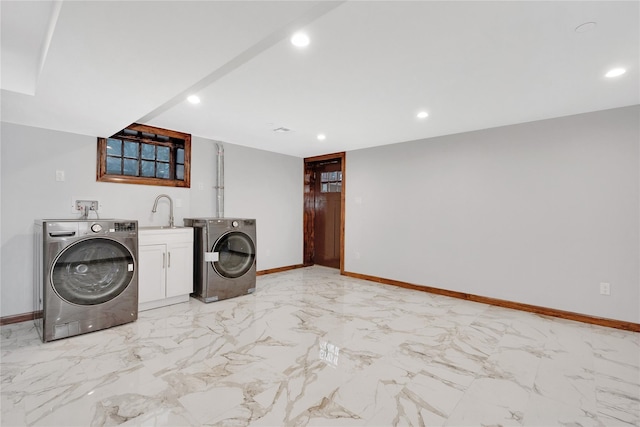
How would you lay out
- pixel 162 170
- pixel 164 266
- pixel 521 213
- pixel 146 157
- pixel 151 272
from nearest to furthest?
1. pixel 151 272
2. pixel 164 266
3. pixel 521 213
4. pixel 146 157
5. pixel 162 170

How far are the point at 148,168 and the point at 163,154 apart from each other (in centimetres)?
29

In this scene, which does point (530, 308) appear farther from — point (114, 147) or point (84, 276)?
point (114, 147)

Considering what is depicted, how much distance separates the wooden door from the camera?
5594mm

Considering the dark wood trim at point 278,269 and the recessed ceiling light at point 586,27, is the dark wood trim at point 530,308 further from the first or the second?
the recessed ceiling light at point 586,27

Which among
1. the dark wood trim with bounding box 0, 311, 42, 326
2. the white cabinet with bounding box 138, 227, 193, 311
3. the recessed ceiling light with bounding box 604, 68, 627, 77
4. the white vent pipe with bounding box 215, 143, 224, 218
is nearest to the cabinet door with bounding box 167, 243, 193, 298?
the white cabinet with bounding box 138, 227, 193, 311

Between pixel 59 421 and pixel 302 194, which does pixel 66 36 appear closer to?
pixel 59 421

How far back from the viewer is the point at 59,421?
5.10 feet

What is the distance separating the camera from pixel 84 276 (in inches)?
105

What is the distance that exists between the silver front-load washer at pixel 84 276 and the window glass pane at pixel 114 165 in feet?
3.21

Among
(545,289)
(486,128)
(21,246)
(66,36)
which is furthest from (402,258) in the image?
(21,246)

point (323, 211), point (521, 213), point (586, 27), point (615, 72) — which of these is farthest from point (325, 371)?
point (323, 211)

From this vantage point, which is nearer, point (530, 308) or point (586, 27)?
point (586, 27)

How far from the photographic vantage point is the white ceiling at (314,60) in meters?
1.42

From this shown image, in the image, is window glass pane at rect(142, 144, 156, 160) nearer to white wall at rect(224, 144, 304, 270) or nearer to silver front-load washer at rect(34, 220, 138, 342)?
white wall at rect(224, 144, 304, 270)
